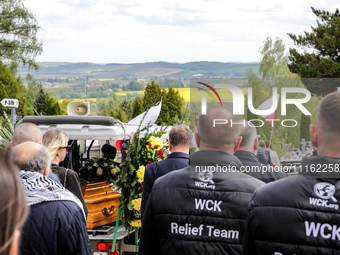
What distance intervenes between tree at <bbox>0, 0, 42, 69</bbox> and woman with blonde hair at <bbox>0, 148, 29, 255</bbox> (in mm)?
41749

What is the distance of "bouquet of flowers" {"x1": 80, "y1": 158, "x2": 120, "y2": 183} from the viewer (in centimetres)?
739

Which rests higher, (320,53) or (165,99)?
(320,53)

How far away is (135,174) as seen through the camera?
271 inches

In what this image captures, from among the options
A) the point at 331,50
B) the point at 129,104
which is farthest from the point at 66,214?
the point at 129,104

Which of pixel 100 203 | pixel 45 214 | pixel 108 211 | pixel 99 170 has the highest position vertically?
pixel 45 214

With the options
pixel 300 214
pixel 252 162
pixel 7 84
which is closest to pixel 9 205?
pixel 300 214

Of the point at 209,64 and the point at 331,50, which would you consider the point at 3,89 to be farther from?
the point at 209,64

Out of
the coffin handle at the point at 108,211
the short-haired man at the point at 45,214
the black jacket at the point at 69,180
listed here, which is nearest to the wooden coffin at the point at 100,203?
the coffin handle at the point at 108,211

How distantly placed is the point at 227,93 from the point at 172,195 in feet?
2.76

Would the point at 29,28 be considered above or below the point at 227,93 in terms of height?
above

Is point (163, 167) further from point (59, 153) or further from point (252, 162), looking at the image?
point (252, 162)

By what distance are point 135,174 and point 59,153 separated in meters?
1.78

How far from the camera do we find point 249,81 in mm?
3707

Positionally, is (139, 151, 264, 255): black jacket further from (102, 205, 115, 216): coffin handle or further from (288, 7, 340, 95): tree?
→ (288, 7, 340, 95): tree
